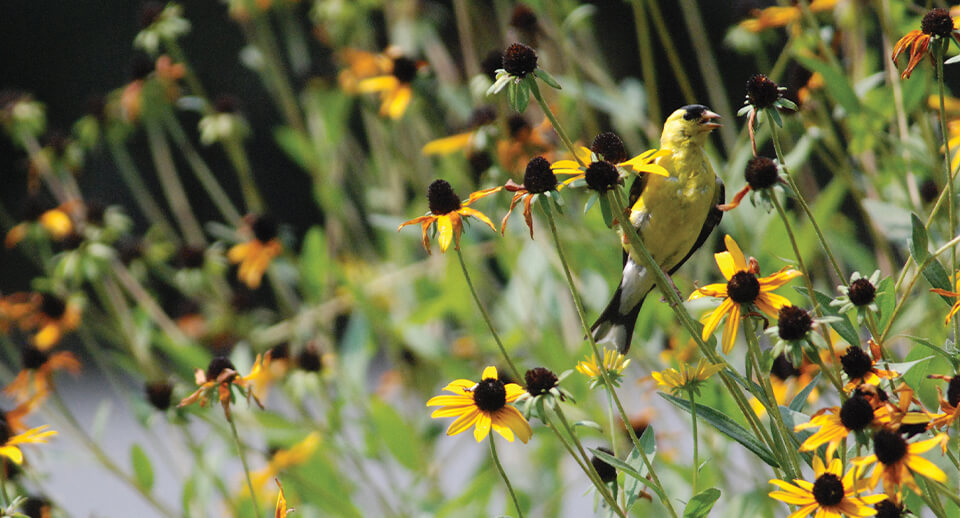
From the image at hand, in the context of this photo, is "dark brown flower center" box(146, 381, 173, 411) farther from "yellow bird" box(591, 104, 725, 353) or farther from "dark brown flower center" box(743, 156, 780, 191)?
"dark brown flower center" box(743, 156, 780, 191)

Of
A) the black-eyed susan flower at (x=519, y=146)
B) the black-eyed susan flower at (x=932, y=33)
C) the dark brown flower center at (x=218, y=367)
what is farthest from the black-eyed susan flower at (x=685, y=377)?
the black-eyed susan flower at (x=519, y=146)

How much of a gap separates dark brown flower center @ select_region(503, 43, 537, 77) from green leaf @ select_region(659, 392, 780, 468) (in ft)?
0.72

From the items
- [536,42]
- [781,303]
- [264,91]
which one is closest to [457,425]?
[781,303]

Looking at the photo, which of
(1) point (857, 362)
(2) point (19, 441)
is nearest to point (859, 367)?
(1) point (857, 362)

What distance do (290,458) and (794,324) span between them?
0.94 m

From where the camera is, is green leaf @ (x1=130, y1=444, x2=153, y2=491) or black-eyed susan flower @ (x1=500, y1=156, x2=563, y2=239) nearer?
black-eyed susan flower @ (x1=500, y1=156, x2=563, y2=239)

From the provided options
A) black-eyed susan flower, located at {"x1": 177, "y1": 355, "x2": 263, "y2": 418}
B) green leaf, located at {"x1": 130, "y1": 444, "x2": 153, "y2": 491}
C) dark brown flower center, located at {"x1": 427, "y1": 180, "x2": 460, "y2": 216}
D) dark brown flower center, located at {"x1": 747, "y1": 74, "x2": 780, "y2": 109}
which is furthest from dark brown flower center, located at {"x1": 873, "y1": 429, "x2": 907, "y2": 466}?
green leaf, located at {"x1": 130, "y1": 444, "x2": 153, "y2": 491}

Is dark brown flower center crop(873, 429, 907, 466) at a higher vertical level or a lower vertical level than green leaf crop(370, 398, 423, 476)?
higher

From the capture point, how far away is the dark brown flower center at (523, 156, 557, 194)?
58 cm

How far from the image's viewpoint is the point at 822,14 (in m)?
1.22

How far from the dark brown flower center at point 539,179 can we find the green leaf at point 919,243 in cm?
23

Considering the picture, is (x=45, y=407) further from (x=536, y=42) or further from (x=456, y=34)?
(x=456, y=34)

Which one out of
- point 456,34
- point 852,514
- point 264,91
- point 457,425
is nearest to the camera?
point 852,514

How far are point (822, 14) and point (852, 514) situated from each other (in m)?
0.87
